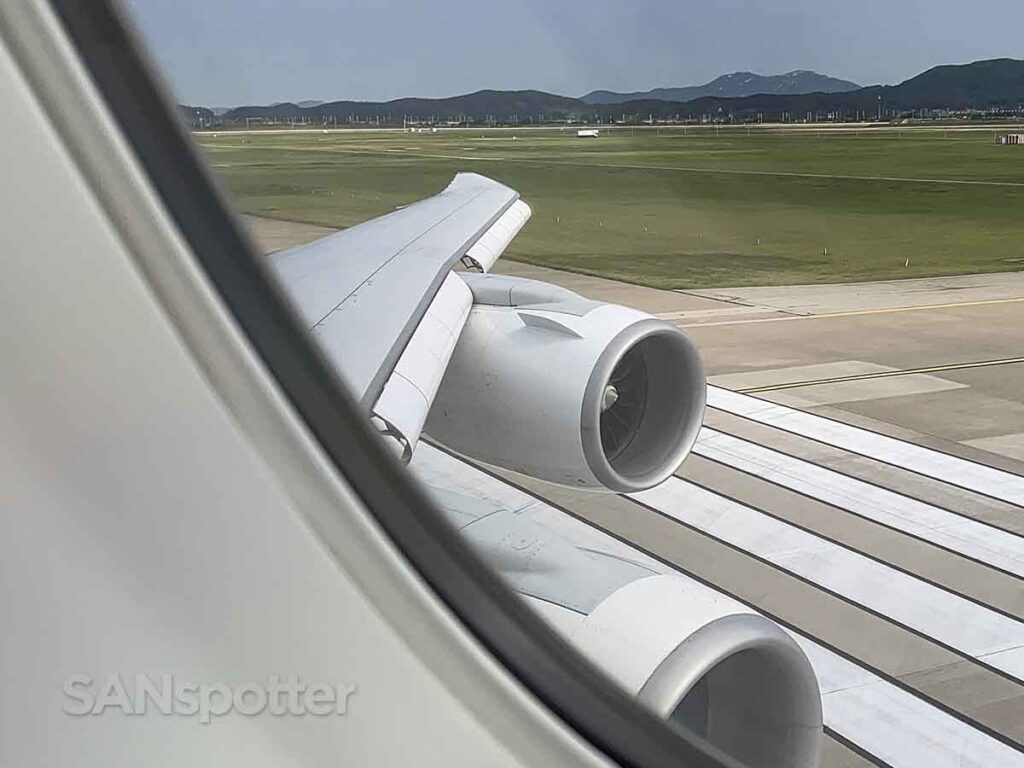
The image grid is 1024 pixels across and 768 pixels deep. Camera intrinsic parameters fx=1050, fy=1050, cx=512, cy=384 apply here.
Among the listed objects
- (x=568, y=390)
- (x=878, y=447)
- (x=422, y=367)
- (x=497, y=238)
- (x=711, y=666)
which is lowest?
(x=878, y=447)

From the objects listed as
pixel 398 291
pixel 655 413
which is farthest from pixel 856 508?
pixel 398 291

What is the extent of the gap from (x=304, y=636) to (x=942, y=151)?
4.00 feet

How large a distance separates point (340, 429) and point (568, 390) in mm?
826

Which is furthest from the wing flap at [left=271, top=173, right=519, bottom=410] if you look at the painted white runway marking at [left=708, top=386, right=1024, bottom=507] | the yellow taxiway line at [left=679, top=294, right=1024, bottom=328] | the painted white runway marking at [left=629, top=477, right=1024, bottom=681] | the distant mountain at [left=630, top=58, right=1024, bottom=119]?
the painted white runway marking at [left=708, top=386, right=1024, bottom=507]

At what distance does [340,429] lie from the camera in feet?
2.72

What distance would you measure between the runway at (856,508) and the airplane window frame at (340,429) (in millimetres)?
528

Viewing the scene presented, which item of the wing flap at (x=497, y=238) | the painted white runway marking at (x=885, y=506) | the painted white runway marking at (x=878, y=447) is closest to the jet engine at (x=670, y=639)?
the wing flap at (x=497, y=238)

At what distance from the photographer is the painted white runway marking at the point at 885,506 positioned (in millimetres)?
2244

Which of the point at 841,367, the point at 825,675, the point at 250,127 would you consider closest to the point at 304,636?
the point at 250,127

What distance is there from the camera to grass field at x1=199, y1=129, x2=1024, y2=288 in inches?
39.0

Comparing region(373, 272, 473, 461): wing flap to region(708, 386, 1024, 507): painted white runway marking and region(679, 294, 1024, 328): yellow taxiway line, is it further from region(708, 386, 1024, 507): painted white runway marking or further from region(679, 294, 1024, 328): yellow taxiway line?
region(708, 386, 1024, 507): painted white runway marking

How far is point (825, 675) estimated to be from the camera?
208 centimetres

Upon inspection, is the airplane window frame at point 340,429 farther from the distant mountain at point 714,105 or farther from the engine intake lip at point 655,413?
the engine intake lip at point 655,413

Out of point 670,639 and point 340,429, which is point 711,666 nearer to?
point 670,639
